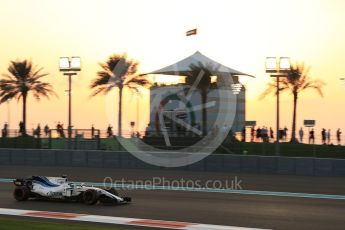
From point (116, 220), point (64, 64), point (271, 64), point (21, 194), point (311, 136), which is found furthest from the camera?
point (64, 64)

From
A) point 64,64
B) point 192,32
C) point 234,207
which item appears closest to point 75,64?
point 64,64

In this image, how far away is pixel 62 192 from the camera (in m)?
11.7

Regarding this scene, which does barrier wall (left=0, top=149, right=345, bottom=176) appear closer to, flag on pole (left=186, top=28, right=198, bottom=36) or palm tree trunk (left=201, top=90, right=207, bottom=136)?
palm tree trunk (left=201, top=90, right=207, bottom=136)

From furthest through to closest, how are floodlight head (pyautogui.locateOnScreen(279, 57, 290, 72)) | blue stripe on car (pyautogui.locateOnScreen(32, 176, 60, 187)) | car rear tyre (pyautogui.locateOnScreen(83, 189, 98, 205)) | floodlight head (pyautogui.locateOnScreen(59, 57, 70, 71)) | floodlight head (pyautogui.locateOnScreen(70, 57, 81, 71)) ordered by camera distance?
1. floodlight head (pyautogui.locateOnScreen(59, 57, 70, 71))
2. floodlight head (pyautogui.locateOnScreen(70, 57, 81, 71))
3. floodlight head (pyautogui.locateOnScreen(279, 57, 290, 72))
4. blue stripe on car (pyautogui.locateOnScreen(32, 176, 60, 187))
5. car rear tyre (pyautogui.locateOnScreen(83, 189, 98, 205))

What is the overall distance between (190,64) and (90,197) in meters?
25.0

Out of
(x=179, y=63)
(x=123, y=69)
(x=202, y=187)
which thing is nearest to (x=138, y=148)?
(x=202, y=187)

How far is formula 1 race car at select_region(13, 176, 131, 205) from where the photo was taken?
11391mm

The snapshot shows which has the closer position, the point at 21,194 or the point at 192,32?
the point at 21,194

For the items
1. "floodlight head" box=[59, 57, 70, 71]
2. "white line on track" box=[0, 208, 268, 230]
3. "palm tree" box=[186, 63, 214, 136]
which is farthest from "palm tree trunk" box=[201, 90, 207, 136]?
"white line on track" box=[0, 208, 268, 230]

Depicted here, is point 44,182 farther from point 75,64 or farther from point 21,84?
point 21,84

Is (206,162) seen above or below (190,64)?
below

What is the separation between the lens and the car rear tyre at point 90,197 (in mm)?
11344

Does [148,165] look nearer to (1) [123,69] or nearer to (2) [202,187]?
(2) [202,187]

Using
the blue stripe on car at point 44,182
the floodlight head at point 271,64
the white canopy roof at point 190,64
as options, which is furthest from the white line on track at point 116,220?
the white canopy roof at point 190,64
